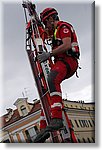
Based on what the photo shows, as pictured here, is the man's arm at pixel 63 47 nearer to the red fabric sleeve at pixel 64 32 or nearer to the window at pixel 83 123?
the red fabric sleeve at pixel 64 32

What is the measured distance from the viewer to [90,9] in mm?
2332

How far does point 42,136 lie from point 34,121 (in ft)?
0.32

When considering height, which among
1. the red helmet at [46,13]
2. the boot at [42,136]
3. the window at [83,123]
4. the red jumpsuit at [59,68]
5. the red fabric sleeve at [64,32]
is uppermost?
the red helmet at [46,13]

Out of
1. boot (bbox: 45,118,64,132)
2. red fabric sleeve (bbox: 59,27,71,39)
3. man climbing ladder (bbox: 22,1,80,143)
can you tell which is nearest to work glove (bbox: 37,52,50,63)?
man climbing ladder (bbox: 22,1,80,143)

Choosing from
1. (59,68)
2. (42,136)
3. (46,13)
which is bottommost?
(42,136)

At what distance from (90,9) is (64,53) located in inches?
13.9

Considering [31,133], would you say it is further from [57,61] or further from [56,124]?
[57,61]

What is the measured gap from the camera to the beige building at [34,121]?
2.24 meters

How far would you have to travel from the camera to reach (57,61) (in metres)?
2.21

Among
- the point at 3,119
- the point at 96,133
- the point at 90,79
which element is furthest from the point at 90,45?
the point at 3,119

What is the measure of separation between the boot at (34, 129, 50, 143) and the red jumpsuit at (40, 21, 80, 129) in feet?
0.12

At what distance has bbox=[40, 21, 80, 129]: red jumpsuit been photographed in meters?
2.18

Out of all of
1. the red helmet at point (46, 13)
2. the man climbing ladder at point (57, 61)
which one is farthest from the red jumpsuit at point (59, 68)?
the red helmet at point (46, 13)

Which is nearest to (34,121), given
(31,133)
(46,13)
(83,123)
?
(31,133)
